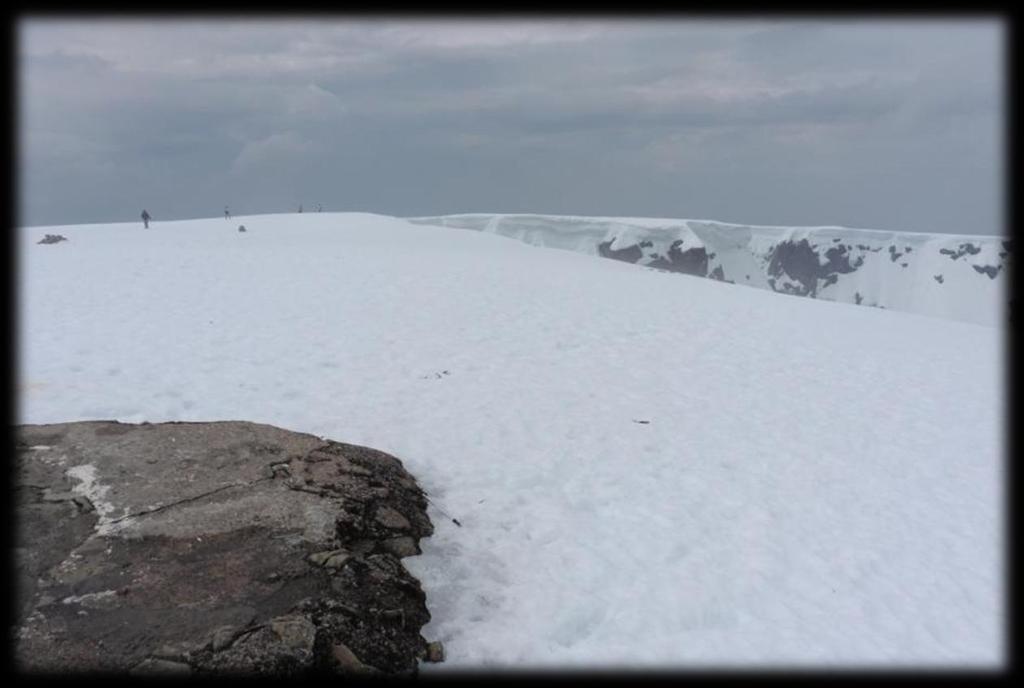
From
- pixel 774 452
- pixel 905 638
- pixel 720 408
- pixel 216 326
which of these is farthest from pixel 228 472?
pixel 216 326

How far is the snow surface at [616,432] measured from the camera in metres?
6.37

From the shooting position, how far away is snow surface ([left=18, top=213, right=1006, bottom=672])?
20.9 feet

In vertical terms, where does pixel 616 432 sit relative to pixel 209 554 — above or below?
below

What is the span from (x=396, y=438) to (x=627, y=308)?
13177 mm

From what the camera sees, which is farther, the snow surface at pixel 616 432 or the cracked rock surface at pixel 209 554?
the snow surface at pixel 616 432

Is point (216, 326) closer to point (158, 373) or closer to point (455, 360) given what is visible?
point (158, 373)

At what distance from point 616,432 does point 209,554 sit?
7293 mm

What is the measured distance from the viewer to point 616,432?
11375 millimetres

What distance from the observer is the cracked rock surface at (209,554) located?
476cm

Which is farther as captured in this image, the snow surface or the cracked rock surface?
the snow surface

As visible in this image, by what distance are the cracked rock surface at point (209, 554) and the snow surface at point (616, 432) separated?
48 cm

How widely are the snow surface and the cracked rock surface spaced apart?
1.58 feet

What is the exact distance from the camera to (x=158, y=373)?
12.5 metres

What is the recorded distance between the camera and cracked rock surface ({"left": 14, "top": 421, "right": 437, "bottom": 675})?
4762 mm
